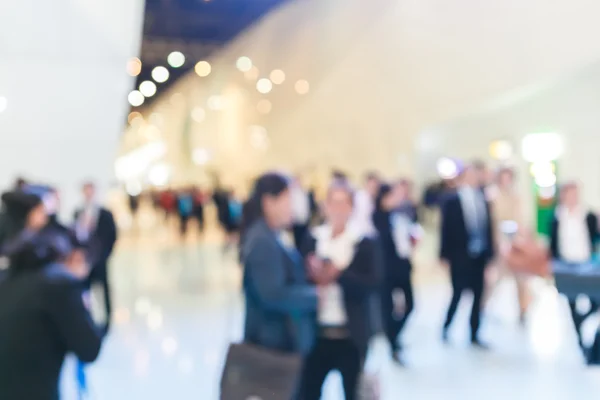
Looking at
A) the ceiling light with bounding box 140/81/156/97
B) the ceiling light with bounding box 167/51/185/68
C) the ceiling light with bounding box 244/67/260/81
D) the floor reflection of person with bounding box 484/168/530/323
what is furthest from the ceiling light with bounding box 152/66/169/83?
the floor reflection of person with bounding box 484/168/530/323

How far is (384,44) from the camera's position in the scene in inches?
673

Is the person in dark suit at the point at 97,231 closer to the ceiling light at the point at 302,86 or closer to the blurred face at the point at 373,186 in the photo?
the blurred face at the point at 373,186

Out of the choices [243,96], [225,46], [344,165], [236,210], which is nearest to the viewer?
[236,210]

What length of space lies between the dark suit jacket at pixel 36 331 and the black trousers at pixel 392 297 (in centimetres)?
385

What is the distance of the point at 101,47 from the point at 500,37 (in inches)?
297

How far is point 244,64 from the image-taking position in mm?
25438

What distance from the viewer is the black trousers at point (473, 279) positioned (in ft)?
20.5

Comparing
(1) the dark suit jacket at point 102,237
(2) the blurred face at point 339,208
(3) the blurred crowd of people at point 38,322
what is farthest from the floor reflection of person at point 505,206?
(3) the blurred crowd of people at point 38,322

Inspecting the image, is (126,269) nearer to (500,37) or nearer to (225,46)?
(500,37)

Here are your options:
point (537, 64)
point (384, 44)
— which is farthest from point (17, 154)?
point (384, 44)

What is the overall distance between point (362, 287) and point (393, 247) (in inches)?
92.4

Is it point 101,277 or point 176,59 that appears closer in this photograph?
point 101,277

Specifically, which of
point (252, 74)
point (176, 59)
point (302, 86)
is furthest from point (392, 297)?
point (176, 59)

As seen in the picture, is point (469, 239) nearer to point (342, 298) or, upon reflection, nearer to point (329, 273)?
point (342, 298)
